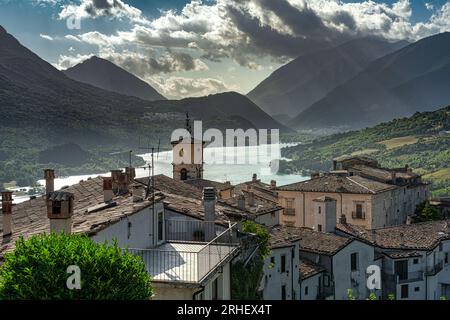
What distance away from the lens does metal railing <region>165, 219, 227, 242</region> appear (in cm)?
2088

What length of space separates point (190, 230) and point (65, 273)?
30.5ft

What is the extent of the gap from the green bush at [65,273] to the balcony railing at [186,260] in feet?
8.28

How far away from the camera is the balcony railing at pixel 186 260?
15174 mm

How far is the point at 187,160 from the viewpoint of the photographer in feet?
164

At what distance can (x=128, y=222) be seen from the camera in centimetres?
1750

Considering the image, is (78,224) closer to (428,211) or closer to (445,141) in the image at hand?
(428,211)

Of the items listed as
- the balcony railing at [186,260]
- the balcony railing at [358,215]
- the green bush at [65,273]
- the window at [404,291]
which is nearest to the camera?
the green bush at [65,273]

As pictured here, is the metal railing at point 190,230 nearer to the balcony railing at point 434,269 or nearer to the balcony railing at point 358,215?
the balcony railing at point 434,269

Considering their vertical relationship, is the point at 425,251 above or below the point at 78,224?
below

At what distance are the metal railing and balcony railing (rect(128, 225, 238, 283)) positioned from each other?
129 cm

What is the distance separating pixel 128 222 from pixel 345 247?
22.2 meters

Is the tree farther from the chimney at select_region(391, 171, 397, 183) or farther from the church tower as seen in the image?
the church tower

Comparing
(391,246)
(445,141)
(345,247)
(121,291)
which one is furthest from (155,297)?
(445,141)

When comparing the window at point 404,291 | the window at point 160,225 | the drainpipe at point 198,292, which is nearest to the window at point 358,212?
the window at point 404,291
